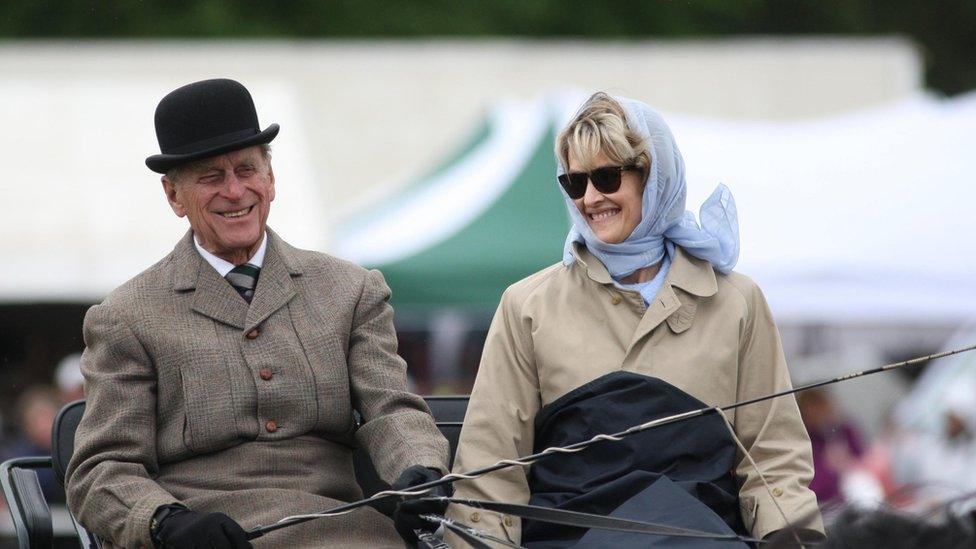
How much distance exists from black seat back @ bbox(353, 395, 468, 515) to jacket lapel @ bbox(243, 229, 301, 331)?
1.86 ft

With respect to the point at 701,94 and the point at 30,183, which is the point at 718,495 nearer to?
the point at 30,183

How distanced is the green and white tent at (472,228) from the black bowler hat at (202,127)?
5921mm

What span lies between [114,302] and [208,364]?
28cm

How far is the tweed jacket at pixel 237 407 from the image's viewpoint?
3768 millimetres

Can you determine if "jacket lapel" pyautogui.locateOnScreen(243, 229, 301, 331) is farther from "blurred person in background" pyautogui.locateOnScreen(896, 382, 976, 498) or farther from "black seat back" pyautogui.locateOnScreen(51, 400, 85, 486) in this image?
"blurred person in background" pyautogui.locateOnScreen(896, 382, 976, 498)

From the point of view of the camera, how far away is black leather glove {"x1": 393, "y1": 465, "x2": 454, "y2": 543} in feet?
11.8

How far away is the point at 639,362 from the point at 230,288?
3.42 ft

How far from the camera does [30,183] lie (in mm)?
14070

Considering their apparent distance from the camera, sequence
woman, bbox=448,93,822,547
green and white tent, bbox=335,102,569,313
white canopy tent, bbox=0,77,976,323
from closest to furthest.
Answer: woman, bbox=448,93,822,547, green and white tent, bbox=335,102,569,313, white canopy tent, bbox=0,77,976,323

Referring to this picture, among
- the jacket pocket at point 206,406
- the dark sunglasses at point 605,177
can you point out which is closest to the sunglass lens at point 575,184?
the dark sunglasses at point 605,177

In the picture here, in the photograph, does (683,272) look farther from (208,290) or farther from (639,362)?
(208,290)

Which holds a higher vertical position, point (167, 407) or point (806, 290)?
A: point (167, 407)

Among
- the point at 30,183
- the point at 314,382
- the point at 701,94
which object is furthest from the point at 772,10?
the point at 314,382

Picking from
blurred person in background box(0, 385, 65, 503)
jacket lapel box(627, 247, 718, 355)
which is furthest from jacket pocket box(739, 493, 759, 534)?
blurred person in background box(0, 385, 65, 503)
